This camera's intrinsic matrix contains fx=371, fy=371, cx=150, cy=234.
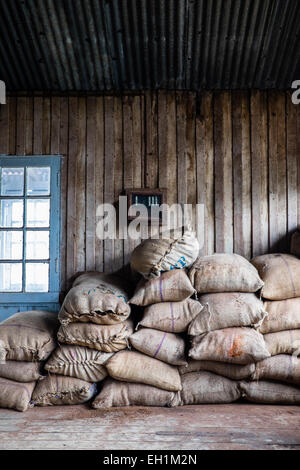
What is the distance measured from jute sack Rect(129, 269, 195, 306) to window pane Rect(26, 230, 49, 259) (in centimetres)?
120

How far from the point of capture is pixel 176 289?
2.66 m

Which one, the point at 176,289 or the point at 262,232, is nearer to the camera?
the point at 176,289

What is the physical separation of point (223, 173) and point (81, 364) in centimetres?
213

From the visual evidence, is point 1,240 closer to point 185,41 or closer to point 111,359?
point 111,359

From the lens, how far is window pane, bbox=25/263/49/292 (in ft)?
11.4

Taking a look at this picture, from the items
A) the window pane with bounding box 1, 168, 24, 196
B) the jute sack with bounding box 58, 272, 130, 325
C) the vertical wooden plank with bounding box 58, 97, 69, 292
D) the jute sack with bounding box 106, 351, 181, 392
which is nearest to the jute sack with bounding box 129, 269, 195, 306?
the jute sack with bounding box 58, 272, 130, 325

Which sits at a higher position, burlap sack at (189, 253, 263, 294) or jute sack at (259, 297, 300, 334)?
burlap sack at (189, 253, 263, 294)

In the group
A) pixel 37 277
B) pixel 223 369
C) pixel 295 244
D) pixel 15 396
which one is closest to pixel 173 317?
pixel 223 369

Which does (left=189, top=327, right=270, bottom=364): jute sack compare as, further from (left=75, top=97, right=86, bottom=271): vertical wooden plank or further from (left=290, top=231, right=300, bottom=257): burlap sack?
(left=75, top=97, right=86, bottom=271): vertical wooden plank

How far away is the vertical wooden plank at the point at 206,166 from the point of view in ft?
11.5

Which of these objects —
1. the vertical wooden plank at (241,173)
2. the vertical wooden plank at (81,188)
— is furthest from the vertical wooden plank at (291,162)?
the vertical wooden plank at (81,188)

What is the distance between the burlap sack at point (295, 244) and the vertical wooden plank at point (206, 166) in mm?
696

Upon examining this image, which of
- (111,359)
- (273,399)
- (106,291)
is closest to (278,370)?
(273,399)
